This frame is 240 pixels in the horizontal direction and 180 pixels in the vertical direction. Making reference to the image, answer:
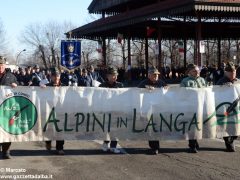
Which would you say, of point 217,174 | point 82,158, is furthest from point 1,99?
point 217,174

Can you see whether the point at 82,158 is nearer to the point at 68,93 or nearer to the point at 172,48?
the point at 68,93

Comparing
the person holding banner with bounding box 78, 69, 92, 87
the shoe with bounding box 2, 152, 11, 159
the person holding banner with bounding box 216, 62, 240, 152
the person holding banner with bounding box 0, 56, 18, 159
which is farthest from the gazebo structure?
the shoe with bounding box 2, 152, 11, 159

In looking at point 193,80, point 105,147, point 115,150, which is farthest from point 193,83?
point 105,147

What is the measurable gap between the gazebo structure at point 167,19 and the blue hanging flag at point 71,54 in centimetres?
663

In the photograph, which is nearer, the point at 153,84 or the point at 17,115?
the point at 17,115

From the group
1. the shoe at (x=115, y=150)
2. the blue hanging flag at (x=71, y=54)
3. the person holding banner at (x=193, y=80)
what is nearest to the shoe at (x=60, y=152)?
the shoe at (x=115, y=150)

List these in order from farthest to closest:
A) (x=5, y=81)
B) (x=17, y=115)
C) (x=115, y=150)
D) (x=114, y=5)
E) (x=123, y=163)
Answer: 1. (x=114, y=5)
2. (x=115, y=150)
3. (x=5, y=81)
4. (x=17, y=115)
5. (x=123, y=163)

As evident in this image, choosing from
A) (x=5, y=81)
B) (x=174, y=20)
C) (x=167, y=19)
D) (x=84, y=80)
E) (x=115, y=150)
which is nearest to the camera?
(x=5, y=81)

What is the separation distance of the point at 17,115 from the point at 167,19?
83.6ft

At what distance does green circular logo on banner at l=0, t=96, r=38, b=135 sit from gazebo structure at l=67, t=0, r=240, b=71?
14.8 m

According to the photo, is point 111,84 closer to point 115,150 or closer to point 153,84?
point 153,84

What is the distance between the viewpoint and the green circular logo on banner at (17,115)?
350 inches

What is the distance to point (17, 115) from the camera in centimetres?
895

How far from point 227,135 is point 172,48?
58911mm
